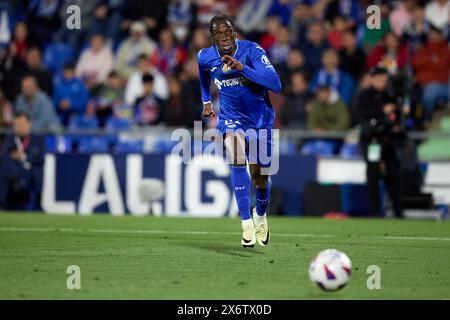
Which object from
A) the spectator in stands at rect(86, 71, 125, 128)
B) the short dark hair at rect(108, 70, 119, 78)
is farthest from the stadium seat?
the short dark hair at rect(108, 70, 119, 78)

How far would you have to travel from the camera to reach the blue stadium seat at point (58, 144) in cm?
1883

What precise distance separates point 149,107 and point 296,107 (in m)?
2.91

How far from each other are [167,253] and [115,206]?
7632 mm

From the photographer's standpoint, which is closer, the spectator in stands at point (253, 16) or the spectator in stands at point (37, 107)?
the spectator in stands at point (37, 107)

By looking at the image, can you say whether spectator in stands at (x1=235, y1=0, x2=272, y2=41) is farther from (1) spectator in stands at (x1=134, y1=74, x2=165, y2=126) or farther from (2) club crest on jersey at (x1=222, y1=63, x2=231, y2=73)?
(2) club crest on jersey at (x1=222, y1=63, x2=231, y2=73)

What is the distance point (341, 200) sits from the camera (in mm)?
17922

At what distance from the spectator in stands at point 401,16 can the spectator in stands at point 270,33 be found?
2.33 m

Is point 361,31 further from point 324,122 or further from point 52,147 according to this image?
point 52,147

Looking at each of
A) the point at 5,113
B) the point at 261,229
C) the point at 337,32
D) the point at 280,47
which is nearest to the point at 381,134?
the point at 280,47

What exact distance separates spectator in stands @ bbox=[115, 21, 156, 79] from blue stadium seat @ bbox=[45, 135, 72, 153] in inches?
120

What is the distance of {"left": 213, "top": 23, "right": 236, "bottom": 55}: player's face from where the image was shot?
10.8m

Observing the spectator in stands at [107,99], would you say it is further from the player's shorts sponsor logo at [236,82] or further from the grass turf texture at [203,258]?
the player's shorts sponsor logo at [236,82]

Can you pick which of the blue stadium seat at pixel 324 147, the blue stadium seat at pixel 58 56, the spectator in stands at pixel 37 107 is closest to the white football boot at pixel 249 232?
the blue stadium seat at pixel 324 147
